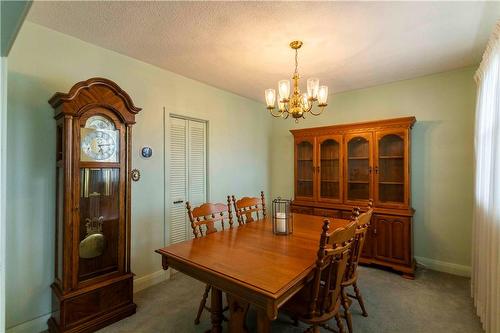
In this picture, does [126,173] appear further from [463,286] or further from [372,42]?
[463,286]

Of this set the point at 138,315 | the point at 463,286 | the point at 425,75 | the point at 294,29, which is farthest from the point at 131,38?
the point at 463,286

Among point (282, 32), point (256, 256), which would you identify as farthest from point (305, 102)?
point (256, 256)

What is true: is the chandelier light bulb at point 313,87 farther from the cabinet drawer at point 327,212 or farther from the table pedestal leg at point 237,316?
the cabinet drawer at point 327,212

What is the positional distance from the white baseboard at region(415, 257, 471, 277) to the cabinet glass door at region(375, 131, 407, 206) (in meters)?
0.92

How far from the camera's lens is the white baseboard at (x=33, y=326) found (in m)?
1.98

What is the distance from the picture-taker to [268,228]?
246 centimetres

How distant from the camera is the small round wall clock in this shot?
2.82m

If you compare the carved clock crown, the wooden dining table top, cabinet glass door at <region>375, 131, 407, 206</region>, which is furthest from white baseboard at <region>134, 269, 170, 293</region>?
cabinet glass door at <region>375, 131, 407, 206</region>

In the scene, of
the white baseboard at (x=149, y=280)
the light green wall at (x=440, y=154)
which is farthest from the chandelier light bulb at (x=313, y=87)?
the white baseboard at (x=149, y=280)

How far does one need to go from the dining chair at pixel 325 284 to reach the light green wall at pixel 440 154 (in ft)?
7.87

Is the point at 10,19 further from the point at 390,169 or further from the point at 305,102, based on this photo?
the point at 390,169

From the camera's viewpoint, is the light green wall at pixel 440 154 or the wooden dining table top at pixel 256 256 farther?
the light green wall at pixel 440 154

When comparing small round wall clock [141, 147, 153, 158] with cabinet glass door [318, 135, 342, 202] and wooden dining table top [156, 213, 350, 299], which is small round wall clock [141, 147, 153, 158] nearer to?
wooden dining table top [156, 213, 350, 299]

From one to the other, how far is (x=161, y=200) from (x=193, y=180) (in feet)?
1.89
